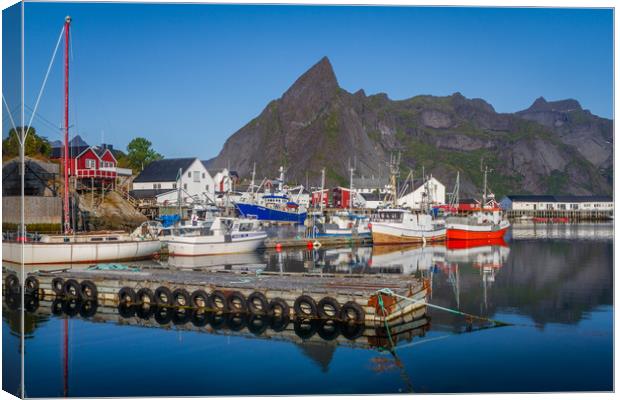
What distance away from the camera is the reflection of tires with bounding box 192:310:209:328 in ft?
63.8

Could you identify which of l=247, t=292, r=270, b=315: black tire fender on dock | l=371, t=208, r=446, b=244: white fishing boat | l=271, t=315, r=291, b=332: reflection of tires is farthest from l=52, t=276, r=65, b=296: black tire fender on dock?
l=371, t=208, r=446, b=244: white fishing boat

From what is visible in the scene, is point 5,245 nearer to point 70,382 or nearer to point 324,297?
point 70,382

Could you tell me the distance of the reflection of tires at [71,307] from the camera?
21.4m

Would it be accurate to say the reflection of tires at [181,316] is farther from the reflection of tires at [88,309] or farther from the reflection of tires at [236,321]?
the reflection of tires at [88,309]

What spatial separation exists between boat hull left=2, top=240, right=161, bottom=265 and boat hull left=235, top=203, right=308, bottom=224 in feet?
135

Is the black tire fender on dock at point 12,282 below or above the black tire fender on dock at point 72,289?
above

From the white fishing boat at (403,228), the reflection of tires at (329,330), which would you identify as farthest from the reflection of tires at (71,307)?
the white fishing boat at (403,228)

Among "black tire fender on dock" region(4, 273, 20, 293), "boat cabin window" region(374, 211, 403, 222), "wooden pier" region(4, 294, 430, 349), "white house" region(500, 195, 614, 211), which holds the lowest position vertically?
"wooden pier" region(4, 294, 430, 349)

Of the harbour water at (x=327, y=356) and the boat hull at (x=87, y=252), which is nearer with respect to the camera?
the harbour water at (x=327, y=356)

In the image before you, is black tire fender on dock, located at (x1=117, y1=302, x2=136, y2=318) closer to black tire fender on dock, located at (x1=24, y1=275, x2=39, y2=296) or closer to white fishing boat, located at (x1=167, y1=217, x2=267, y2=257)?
black tire fender on dock, located at (x1=24, y1=275, x2=39, y2=296)

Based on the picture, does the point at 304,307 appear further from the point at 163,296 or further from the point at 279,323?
the point at 163,296

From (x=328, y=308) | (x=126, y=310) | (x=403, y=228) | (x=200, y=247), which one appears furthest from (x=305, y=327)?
(x=403, y=228)

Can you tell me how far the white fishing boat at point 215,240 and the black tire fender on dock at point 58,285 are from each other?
18.0 meters

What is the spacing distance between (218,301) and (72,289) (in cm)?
629
